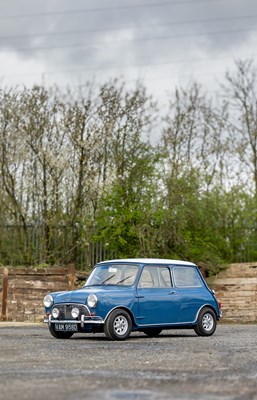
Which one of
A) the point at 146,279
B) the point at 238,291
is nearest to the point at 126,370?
the point at 146,279

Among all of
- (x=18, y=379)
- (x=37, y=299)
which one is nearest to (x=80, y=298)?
(x=18, y=379)

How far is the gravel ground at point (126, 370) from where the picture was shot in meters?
8.84

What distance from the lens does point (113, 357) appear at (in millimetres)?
13148

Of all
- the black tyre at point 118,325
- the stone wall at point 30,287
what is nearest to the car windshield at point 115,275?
the black tyre at point 118,325

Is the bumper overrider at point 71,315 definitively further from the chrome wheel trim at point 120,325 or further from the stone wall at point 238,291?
the stone wall at point 238,291

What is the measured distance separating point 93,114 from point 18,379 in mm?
24563

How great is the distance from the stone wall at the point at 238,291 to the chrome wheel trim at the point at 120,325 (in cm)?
1306

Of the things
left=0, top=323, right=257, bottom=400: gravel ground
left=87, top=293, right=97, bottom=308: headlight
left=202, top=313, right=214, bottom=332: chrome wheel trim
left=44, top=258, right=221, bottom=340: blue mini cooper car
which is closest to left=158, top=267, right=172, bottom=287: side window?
left=44, top=258, right=221, bottom=340: blue mini cooper car

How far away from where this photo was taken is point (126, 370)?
1108 cm

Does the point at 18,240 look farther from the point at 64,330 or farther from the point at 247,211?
the point at 64,330

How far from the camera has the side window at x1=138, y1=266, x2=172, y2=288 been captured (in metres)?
19.0

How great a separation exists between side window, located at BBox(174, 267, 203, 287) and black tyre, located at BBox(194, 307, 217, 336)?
66 centimetres

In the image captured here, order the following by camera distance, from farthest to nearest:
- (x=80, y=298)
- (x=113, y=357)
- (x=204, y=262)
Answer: (x=204, y=262) < (x=80, y=298) < (x=113, y=357)

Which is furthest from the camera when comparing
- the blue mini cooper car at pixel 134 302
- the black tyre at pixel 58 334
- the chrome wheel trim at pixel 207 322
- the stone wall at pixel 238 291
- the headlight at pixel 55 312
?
the stone wall at pixel 238 291
